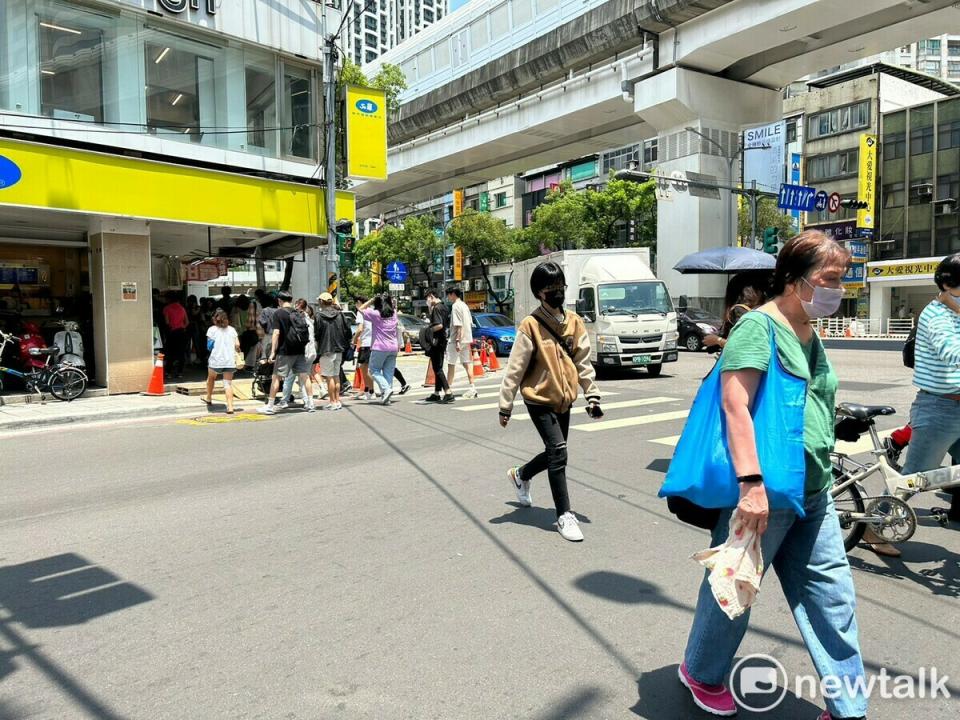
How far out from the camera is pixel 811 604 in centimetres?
249

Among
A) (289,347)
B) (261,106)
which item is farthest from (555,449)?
(261,106)

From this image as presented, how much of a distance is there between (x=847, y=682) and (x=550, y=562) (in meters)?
2.14

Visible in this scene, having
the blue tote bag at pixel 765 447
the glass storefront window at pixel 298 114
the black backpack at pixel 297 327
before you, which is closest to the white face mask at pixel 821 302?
the blue tote bag at pixel 765 447

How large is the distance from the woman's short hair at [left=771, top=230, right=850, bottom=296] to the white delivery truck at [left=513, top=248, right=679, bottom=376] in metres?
12.9

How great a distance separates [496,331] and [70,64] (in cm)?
1401

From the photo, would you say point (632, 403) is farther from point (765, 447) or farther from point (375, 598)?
point (765, 447)

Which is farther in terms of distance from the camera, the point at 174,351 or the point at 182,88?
the point at 174,351

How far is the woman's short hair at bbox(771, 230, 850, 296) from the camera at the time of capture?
2.44m

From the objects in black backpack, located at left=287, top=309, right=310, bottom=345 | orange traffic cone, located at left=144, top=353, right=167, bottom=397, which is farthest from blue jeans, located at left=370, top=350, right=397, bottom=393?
orange traffic cone, located at left=144, top=353, right=167, bottom=397

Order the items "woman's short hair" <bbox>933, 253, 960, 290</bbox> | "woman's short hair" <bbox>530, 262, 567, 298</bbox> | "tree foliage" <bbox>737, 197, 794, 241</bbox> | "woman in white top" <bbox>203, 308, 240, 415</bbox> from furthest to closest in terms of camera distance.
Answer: "tree foliage" <bbox>737, 197, 794, 241</bbox>, "woman in white top" <bbox>203, 308, 240, 415</bbox>, "woman's short hair" <bbox>530, 262, 567, 298</bbox>, "woman's short hair" <bbox>933, 253, 960, 290</bbox>

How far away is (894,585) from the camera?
157 inches

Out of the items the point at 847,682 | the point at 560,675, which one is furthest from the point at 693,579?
the point at 847,682

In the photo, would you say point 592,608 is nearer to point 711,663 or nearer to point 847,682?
point 711,663

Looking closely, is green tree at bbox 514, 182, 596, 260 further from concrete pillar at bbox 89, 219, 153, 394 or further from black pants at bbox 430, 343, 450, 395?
concrete pillar at bbox 89, 219, 153, 394
